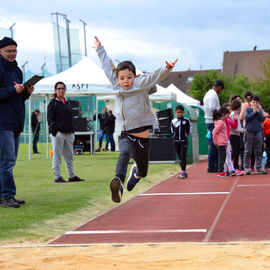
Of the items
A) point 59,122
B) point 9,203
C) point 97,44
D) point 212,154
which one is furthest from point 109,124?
point 97,44

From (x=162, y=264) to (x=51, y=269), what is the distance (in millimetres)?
965

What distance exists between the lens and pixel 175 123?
13.8m

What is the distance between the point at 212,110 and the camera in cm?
1466

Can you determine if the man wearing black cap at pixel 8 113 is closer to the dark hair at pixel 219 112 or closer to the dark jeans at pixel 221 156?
the dark hair at pixel 219 112

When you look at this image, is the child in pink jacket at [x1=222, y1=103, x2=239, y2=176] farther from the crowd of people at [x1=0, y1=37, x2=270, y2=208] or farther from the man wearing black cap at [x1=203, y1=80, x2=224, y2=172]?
the man wearing black cap at [x1=203, y1=80, x2=224, y2=172]

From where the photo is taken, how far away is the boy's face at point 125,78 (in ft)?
21.1

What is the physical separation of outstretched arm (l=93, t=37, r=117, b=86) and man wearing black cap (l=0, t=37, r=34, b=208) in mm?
1766

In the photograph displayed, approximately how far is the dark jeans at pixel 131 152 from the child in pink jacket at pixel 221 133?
7037mm

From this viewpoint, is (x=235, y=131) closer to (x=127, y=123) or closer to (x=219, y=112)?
(x=219, y=112)

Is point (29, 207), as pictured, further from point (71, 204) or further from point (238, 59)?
point (238, 59)

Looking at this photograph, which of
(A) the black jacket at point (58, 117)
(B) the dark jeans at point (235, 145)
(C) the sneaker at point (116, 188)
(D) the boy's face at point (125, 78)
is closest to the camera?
(C) the sneaker at point (116, 188)

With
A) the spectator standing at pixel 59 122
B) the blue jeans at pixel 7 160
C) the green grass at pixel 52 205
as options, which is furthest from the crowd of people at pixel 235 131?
the blue jeans at pixel 7 160

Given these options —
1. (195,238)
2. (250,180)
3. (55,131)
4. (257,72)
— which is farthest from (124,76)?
(257,72)

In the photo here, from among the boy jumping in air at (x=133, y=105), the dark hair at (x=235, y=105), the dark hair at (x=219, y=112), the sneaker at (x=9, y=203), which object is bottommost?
the sneaker at (x=9, y=203)
